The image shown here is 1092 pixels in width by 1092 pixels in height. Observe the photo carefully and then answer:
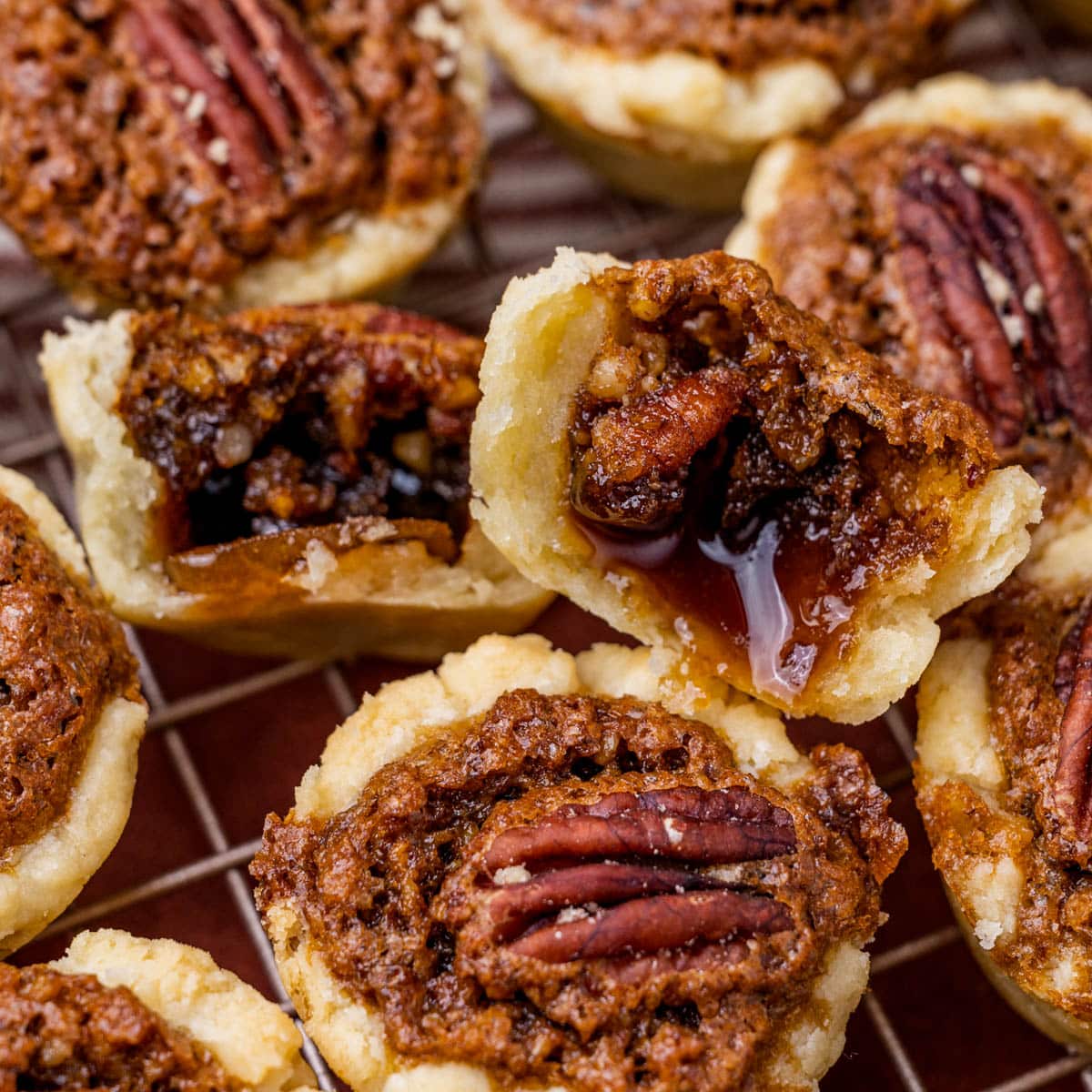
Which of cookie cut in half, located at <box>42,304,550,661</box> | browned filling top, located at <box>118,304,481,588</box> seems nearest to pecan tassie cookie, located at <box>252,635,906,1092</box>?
cookie cut in half, located at <box>42,304,550,661</box>

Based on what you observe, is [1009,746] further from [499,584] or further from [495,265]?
[495,265]

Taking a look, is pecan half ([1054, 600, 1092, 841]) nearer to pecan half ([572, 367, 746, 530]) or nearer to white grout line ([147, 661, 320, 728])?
pecan half ([572, 367, 746, 530])

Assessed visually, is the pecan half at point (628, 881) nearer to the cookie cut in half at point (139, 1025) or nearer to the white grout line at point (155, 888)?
the cookie cut in half at point (139, 1025)

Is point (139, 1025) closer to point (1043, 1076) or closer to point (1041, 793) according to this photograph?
point (1041, 793)

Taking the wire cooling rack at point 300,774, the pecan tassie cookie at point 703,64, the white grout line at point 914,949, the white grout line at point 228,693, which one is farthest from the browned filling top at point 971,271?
the white grout line at point 228,693

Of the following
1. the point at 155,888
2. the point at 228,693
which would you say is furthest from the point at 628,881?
the point at 228,693

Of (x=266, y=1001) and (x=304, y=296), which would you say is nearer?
(x=266, y=1001)

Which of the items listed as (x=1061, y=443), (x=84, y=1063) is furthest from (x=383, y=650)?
(x=1061, y=443)
